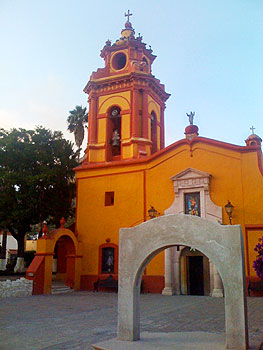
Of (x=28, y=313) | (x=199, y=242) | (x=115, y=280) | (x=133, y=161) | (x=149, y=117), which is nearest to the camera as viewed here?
(x=199, y=242)

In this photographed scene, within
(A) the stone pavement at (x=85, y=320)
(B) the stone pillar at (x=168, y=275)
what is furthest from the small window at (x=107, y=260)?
(A) the stone pavement at (x=85, y=320)

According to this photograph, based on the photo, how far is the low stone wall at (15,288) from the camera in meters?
15.4

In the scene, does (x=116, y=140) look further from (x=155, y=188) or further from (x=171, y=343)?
(x=171, y=343)

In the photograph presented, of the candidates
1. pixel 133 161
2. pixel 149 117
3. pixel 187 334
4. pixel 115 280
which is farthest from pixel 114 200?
pixel 187 334

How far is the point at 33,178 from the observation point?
21.4 meters

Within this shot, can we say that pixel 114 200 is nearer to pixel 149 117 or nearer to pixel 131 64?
pixel 149 117

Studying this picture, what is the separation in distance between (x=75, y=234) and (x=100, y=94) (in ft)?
28.1

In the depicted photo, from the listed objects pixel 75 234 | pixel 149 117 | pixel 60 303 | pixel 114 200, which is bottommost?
pixel 60 303

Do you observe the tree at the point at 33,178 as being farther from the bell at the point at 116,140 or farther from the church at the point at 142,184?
the bell at the point at 116,140

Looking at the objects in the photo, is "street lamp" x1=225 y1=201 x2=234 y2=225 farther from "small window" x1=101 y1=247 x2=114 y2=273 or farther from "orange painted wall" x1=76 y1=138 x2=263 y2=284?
"small window" x1=101 y1=247 x2=114 y2=273

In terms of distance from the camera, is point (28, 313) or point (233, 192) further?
point (233, 192)

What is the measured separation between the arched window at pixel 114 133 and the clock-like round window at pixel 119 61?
10.0ft

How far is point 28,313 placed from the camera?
1084cm

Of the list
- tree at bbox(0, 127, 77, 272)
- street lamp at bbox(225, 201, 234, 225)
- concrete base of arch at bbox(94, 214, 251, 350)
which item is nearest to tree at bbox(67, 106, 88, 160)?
tree at bbox(0, 127, 77, 272)
